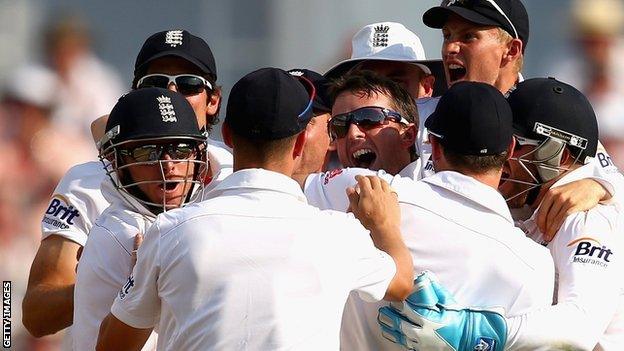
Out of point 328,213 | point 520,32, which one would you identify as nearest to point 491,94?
point 328,213

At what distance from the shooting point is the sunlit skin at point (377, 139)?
5.27 metres

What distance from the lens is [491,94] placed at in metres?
4.49

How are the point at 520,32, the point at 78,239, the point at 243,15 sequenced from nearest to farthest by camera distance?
the point at 78,239
the point at 520,32
the point at 243,15

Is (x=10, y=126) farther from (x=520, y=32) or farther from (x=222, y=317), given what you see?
(x=222, y=317)

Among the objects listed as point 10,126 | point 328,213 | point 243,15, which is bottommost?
point 10,126

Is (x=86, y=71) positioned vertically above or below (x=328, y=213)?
below

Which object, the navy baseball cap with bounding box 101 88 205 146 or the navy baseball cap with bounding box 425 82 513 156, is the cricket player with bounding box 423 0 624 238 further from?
the navy baseball cap with bounding box 101 88 205 146

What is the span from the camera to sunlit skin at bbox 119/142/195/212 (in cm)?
447

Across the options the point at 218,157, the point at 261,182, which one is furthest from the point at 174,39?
the point at 261,182

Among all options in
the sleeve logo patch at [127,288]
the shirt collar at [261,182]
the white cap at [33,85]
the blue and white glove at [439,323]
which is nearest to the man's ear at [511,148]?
the blue and white glove at [439,323]

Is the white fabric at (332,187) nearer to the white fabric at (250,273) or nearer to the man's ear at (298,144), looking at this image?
the man's ear at (298,144)

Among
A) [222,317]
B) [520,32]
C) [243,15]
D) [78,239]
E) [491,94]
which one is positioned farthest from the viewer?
[243,15]

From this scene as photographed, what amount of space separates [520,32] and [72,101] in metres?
3.76

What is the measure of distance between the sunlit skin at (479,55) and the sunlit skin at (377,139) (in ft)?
2.18
